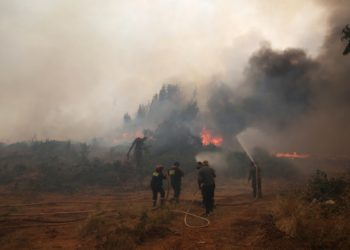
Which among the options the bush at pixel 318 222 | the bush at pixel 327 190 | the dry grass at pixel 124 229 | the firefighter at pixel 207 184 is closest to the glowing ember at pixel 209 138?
the firefighter at pixel 207 184

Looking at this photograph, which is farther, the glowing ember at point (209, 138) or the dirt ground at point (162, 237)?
the glowing ember at point (209, 138)

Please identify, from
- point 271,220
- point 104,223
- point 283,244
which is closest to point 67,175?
point 104,223

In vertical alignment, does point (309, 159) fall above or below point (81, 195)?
above

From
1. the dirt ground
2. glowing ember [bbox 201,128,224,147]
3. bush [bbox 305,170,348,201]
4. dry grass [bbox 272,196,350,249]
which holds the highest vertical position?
glowing ember [bbox 201,128,224,147]

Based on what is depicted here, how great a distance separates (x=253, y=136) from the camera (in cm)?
4284

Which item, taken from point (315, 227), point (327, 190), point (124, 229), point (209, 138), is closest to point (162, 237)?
point (124, 229)

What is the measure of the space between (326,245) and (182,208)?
26.8ft

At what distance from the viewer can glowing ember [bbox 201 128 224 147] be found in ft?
137

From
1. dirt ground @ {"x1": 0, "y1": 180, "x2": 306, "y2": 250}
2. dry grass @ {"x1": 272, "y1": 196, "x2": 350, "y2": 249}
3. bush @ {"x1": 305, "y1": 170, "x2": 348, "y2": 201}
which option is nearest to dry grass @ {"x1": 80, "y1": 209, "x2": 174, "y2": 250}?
dirt ground @ {"x1": 0, "y1": 180, "x2": 306, "y2": 250}

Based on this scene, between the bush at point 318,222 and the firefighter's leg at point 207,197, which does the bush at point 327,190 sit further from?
the firefighter's leg at point 207,197

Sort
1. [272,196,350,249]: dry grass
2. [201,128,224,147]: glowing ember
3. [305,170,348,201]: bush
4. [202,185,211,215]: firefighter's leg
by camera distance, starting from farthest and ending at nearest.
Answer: [201,128,224,147]: glowing ember
[202,185,211,215]: firefighter's leg
[305,170,348,201]: bush
[272,196,350,249]: dry grass

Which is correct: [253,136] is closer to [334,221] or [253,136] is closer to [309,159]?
[309,159]

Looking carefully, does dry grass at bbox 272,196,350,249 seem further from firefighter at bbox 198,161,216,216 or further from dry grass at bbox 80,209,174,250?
firefighter at bbox 198,161,216,216

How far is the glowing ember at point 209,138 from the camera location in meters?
41.8
